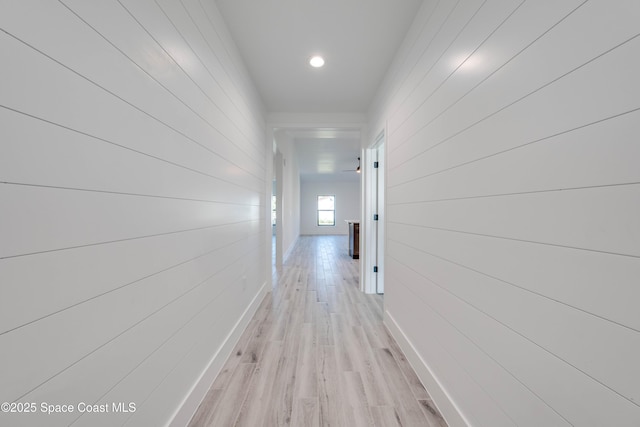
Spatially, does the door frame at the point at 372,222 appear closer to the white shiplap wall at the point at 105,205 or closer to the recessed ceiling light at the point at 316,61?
the recessed ceiling light at the point at 316,61

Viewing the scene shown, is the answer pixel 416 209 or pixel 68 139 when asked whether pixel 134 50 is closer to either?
pixel 68 139

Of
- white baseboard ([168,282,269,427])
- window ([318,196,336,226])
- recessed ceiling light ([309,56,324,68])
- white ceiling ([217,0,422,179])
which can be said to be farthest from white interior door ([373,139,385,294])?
window ([318,196,336,226])

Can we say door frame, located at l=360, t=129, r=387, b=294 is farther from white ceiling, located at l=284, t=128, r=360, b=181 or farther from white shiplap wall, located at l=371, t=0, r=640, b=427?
white shiplap wall, located at l=371, t=0, r=640, b=427

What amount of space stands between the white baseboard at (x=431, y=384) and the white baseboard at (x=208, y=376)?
1.40 meters

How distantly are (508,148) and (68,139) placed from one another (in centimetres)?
140

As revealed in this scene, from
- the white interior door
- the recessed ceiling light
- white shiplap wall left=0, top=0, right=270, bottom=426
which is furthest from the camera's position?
the white interior door

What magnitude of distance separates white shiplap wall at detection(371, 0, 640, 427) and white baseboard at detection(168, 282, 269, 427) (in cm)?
141

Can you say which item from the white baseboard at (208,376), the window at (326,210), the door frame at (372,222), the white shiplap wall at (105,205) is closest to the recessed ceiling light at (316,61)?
the white shiplap wall at (105,205)

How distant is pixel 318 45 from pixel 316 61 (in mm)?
220

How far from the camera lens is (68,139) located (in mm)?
684

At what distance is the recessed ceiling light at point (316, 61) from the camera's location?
7.48 feet

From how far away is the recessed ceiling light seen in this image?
2.28 m

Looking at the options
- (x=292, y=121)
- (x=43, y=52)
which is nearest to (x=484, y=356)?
(x=43, y=52)

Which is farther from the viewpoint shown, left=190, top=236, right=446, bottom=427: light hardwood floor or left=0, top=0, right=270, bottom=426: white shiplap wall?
left=190, top=236, right=446, bottom=427: light hardwood floor
